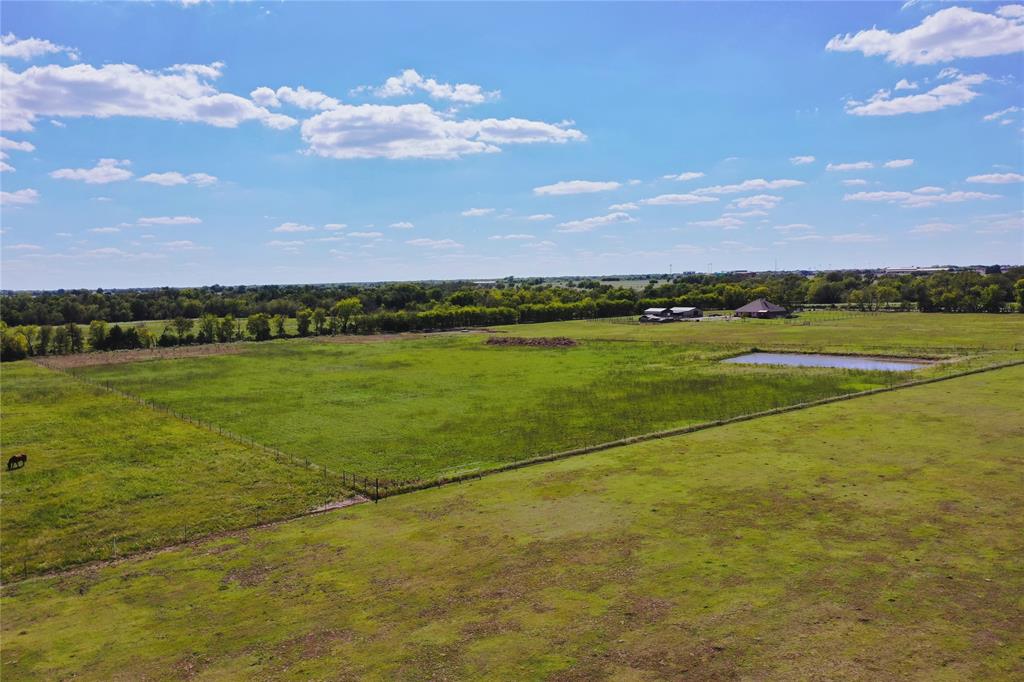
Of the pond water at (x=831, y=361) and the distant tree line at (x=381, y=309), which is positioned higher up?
the distant tree line at (x=381, y=309)

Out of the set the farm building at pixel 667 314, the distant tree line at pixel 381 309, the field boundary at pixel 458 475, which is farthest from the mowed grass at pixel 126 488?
the farm building at pixel 667 314

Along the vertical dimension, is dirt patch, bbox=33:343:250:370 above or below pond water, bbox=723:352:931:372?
below

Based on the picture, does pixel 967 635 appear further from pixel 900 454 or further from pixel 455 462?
pixel 455 462

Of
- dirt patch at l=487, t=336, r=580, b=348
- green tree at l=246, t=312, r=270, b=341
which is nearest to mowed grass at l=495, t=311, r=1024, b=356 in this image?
dirt patch at l=487, t=336, r=580, b=348

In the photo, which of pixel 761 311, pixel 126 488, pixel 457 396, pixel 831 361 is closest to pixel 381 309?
pixel 761 311

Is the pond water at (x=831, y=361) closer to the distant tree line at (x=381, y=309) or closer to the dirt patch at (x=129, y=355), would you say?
the dirt patch at (x=129, y=355)

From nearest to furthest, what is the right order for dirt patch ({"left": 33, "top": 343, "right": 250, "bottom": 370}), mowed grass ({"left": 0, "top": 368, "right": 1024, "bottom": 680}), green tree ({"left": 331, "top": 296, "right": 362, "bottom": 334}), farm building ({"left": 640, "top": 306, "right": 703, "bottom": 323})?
mowed grass ({"left": 0, "top": 368, "right": 1024, "bottom": 680}) < dirt patch ({"left": 33, "top": 343, "right": 250, "bottom": 370}) < green tree ({"left": 331, "top": 296, "right": 362, "bottom": 334}) < farm building ({"left": 640, "top": 306, "right": 703, "bottom": 323})

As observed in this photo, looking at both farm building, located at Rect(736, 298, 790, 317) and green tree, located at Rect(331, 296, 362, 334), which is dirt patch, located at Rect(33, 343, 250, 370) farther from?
farm building, located at Rect(736, 298, 790, 317)
